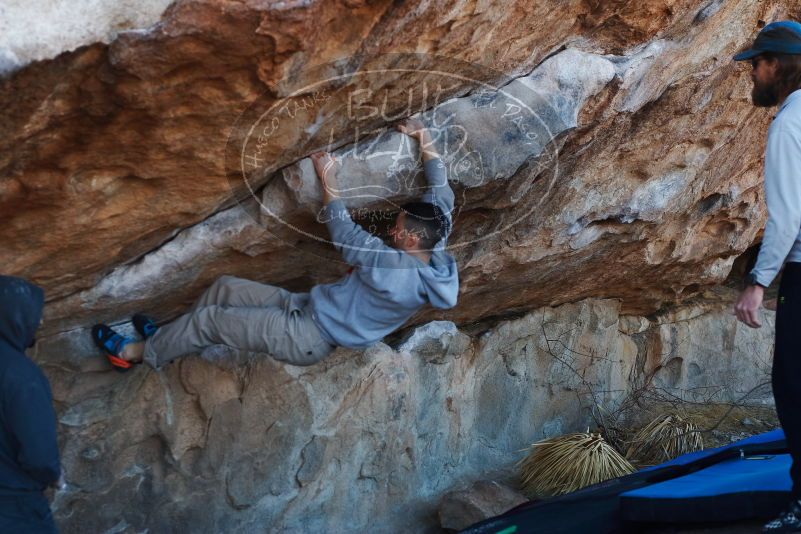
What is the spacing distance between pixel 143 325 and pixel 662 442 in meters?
3.29

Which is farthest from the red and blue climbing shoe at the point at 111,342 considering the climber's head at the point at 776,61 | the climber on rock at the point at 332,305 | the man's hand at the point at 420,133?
the climber's head at the point at 776,61

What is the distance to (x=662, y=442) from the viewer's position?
5582mm

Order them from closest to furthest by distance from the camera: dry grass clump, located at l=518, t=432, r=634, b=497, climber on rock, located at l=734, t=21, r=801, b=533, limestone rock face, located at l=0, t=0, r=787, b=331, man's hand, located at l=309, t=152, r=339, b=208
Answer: limestone rock face, located at l=0, t=0, r=787, b=331
climber on rock, located at l=734, t=21, r=801, b=533
man's hand, located at l=309, t=152, r=339, b=208
dry grass clump, located at l=518, t=432, r=634, b=497

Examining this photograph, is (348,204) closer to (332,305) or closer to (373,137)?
(373,137)

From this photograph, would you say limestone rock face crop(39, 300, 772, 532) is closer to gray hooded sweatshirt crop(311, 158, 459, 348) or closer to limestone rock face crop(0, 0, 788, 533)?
limestone rock face crop(0, 0, 788, 533)

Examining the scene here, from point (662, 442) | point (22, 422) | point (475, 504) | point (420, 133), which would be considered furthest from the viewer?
point (662, 442)

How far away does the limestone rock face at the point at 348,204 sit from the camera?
2.62m

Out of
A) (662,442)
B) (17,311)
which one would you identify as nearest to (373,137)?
(17,311)

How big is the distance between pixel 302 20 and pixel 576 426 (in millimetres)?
3863

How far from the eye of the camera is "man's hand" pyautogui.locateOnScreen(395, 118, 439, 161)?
11.2ft

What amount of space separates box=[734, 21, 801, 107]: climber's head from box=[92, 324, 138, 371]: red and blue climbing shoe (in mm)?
2516

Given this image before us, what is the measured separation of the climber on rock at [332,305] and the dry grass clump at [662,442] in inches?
97.4

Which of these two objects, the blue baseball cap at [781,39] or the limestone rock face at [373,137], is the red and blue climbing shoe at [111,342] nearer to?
the limestone rock face at [373,137]

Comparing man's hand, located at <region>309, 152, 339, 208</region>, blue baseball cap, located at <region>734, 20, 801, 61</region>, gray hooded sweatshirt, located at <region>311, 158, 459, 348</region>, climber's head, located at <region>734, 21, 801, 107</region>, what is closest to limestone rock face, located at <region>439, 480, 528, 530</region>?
gray hooded sweatshirt, located at <region>311, 158, 459, 348</region>
